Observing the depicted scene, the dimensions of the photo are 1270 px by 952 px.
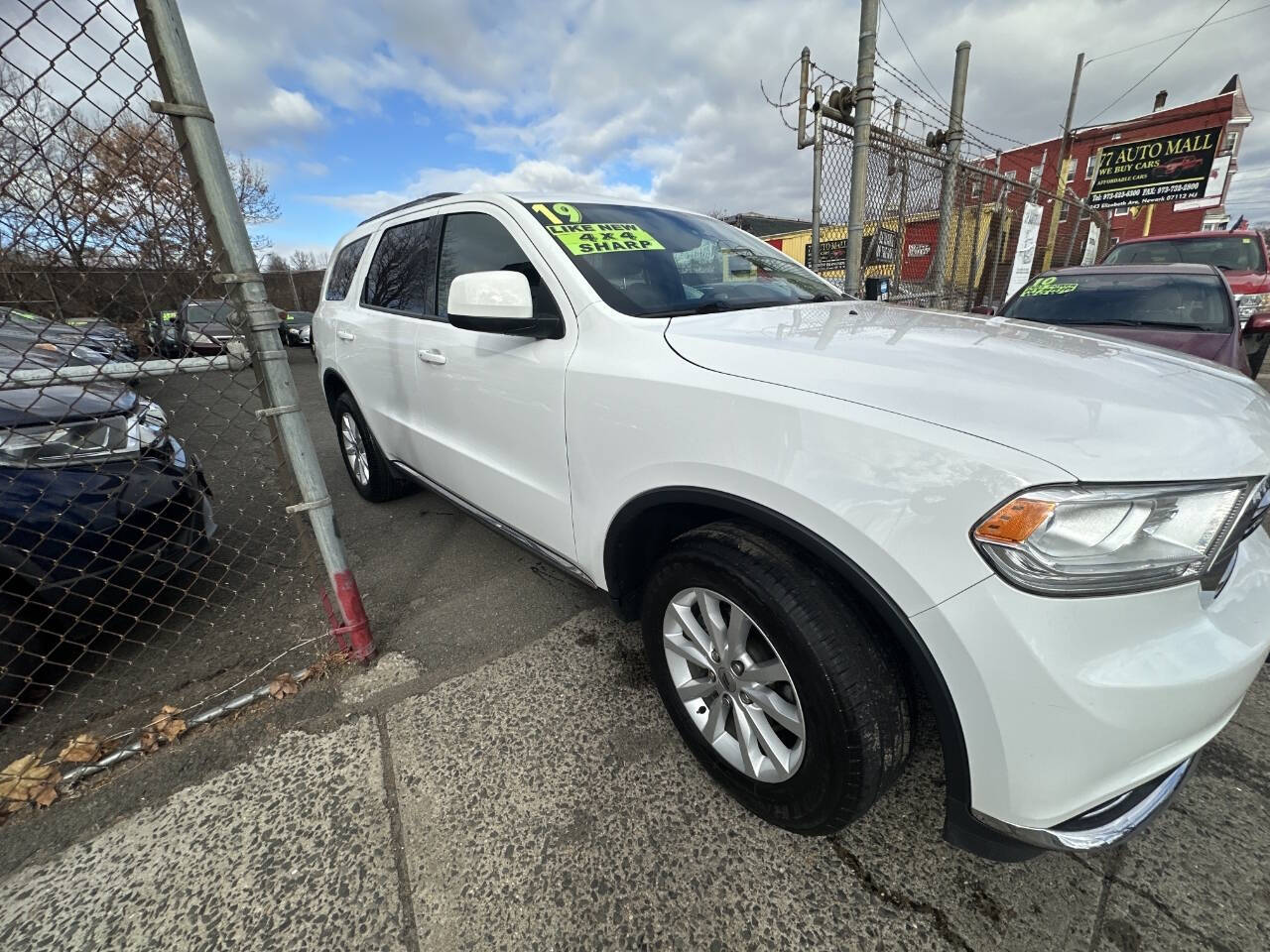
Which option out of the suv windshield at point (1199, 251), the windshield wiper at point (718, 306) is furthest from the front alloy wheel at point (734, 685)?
the suv windshield at point (1199, 251)

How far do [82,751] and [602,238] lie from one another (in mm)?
2544

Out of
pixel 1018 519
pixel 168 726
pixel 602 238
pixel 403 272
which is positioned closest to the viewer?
pixel 1018 519

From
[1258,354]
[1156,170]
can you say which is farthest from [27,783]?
[1156,170]

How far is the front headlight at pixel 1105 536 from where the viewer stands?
1022 mm

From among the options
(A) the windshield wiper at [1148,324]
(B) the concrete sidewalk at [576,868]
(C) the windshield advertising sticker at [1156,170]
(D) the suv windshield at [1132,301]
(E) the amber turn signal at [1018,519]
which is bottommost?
(B) the concrete sidewalk at [576,868]

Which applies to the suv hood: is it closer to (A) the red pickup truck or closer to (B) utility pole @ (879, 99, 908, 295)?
(B) utility pole @ (879, 99, 908, 295)

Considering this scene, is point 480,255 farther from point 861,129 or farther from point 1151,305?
point 1151,305

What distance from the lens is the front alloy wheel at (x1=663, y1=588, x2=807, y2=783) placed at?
1.50 m

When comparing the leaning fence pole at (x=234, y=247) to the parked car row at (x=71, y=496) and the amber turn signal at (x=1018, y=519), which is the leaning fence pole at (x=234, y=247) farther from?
the amber turn signal at (x=1018, y=519)

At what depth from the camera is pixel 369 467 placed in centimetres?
382

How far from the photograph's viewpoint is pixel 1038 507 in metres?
1.02

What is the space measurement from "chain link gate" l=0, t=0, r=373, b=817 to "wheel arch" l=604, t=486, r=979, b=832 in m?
1.10

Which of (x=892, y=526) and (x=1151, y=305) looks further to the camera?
(x=1151, y=305)

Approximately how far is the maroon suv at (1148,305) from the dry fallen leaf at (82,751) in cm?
558
